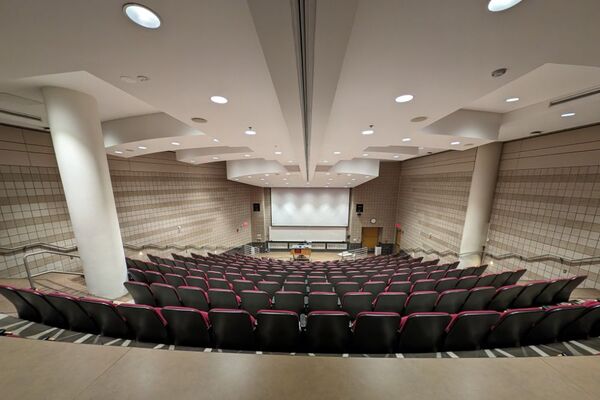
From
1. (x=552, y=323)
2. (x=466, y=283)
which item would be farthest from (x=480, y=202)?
(x=552, y=323)

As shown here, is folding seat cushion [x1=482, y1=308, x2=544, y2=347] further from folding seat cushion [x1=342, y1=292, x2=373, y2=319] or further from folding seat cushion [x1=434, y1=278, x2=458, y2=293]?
folding seat cushion [x1=434, y1=278, x2=458, y2=293]

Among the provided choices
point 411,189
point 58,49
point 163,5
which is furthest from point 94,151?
point 411,189

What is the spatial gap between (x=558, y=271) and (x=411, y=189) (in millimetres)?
8473

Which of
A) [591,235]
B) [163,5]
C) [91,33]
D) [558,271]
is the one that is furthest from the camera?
[558,271]

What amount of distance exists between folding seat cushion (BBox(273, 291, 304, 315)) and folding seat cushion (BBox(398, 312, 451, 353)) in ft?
5.40

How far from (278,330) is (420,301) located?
2593mm

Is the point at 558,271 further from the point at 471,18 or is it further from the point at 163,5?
the point at 163,5

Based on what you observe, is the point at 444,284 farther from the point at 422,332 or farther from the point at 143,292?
the point at 143,292

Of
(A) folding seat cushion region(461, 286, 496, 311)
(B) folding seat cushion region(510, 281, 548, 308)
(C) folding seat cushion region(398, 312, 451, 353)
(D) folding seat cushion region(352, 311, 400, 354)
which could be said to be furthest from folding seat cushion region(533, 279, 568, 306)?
(D) folding seat cushion region(352, 311, 400, 354)

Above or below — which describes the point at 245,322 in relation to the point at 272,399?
below

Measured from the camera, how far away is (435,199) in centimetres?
1099

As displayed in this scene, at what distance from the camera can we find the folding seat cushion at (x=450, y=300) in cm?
345

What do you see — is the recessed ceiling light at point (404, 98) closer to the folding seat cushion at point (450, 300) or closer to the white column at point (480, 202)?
the folding seat cushion at point (450, 300)

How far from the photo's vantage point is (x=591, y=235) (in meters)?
5.21
